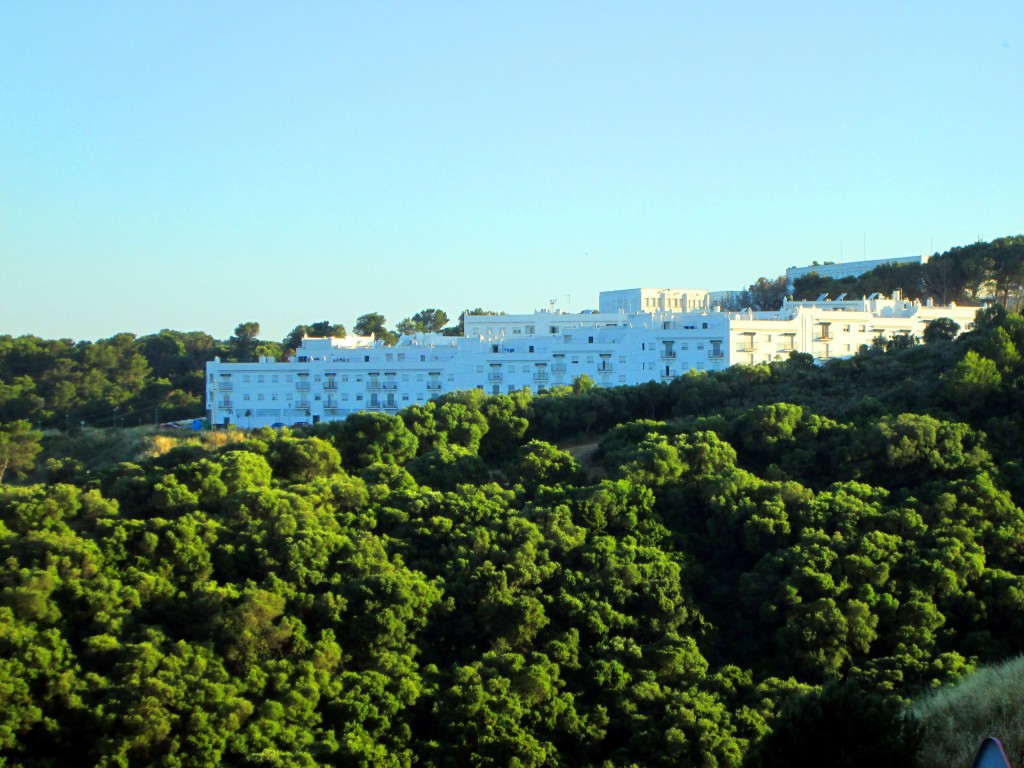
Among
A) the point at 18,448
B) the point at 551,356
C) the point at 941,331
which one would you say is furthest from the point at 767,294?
the point at 18,448

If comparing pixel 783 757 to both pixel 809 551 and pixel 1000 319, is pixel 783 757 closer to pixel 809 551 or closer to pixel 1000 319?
pixel 809 551

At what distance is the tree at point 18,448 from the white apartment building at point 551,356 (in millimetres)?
8690

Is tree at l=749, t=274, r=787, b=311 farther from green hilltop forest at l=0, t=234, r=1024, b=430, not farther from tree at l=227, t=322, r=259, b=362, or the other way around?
tree at l=227, t=322, r=259, b=362

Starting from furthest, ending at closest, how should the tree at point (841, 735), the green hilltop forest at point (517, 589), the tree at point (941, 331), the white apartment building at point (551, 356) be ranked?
the white apartment building at point (551, 356)
the tree at point (941, 331)
the green hilltop forest at point (517, 589)
the tree at point (841, 735)

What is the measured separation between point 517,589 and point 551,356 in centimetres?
2904

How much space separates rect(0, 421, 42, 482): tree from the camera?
4619cm

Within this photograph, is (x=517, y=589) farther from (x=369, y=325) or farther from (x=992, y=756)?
(x=369, y=325)


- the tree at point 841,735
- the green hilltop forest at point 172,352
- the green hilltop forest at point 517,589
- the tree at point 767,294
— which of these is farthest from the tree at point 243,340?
the tree at point 841,735

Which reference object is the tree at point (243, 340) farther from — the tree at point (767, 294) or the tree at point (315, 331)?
the tree at point (767, 294)

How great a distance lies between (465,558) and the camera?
2503 cm

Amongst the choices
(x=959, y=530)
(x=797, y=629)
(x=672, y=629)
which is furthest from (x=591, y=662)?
(x=959, y=530)

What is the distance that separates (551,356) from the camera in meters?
53.0

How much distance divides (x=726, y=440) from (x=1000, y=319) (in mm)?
10463

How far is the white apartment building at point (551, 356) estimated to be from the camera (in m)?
51.4
